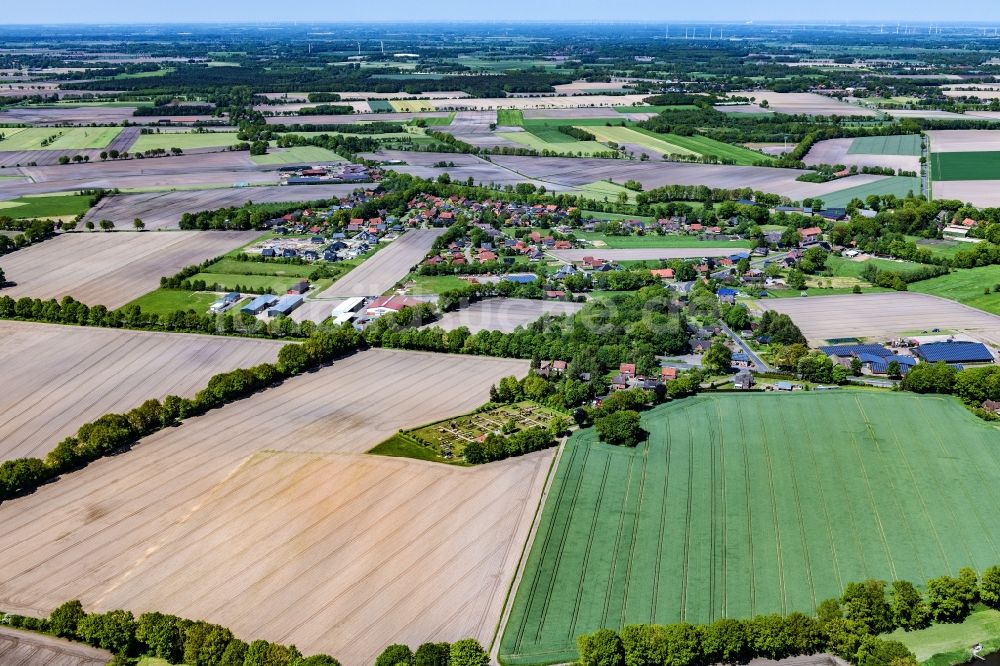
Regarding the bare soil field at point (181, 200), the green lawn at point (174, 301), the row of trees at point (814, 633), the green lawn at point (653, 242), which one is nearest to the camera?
the row of trees at point (814, 633)

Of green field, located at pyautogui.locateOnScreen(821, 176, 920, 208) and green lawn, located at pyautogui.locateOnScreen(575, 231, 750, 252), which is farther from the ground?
green field, located at pyautogui.locateOnScreen(821, 176, 920, 208)

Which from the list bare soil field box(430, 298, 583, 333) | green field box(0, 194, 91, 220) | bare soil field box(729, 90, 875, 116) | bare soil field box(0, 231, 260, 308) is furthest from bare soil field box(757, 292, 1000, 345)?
bare soil field box(729, 90, 875, 116)

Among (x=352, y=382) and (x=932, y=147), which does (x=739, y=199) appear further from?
(x=352, y=382)

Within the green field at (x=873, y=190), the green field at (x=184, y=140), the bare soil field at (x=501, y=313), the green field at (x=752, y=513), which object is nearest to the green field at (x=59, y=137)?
the green field at (x=184, y=140)

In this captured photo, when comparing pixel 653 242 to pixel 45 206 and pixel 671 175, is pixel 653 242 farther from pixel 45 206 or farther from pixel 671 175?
pixel 45 206

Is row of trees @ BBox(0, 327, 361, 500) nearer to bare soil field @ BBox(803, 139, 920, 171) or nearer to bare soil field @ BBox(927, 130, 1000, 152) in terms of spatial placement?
bare soil field @ BBox(803, 139, 920, 171)

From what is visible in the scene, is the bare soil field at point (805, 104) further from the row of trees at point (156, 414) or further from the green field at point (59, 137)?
the row of trees at point (156, 414)
